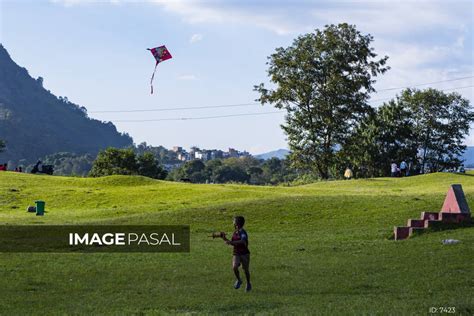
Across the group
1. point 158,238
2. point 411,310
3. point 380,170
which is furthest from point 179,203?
point 380,170

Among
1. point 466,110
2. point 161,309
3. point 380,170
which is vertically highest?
point 466,110

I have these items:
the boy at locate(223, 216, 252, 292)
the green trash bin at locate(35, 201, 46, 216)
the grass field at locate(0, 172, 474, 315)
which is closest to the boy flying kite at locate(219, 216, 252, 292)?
the boy at locate(223, 216, 252, 292)

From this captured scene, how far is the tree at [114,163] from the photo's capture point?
10288 cm

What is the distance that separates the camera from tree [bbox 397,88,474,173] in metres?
112

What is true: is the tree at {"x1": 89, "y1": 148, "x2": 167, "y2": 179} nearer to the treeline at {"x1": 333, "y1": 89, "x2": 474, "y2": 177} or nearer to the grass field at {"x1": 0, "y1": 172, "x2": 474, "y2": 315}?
the treeline at {"x1": 333, "y1": 89, "x2": 474, "y2": 177}

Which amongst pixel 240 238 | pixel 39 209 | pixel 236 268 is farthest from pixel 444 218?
pixel 39 209

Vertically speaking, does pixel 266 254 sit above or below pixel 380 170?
below

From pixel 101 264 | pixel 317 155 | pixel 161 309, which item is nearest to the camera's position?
pixel 161 309

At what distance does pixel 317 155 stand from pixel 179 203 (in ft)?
136

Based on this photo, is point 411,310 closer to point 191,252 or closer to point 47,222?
point 191,252

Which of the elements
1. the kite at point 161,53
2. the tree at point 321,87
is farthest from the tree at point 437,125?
the kite at point 161,53

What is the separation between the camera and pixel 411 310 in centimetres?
1605

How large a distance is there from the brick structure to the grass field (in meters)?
0.72

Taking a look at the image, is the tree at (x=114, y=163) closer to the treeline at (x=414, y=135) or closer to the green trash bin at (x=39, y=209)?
the treeline at (x=414, y=135)
